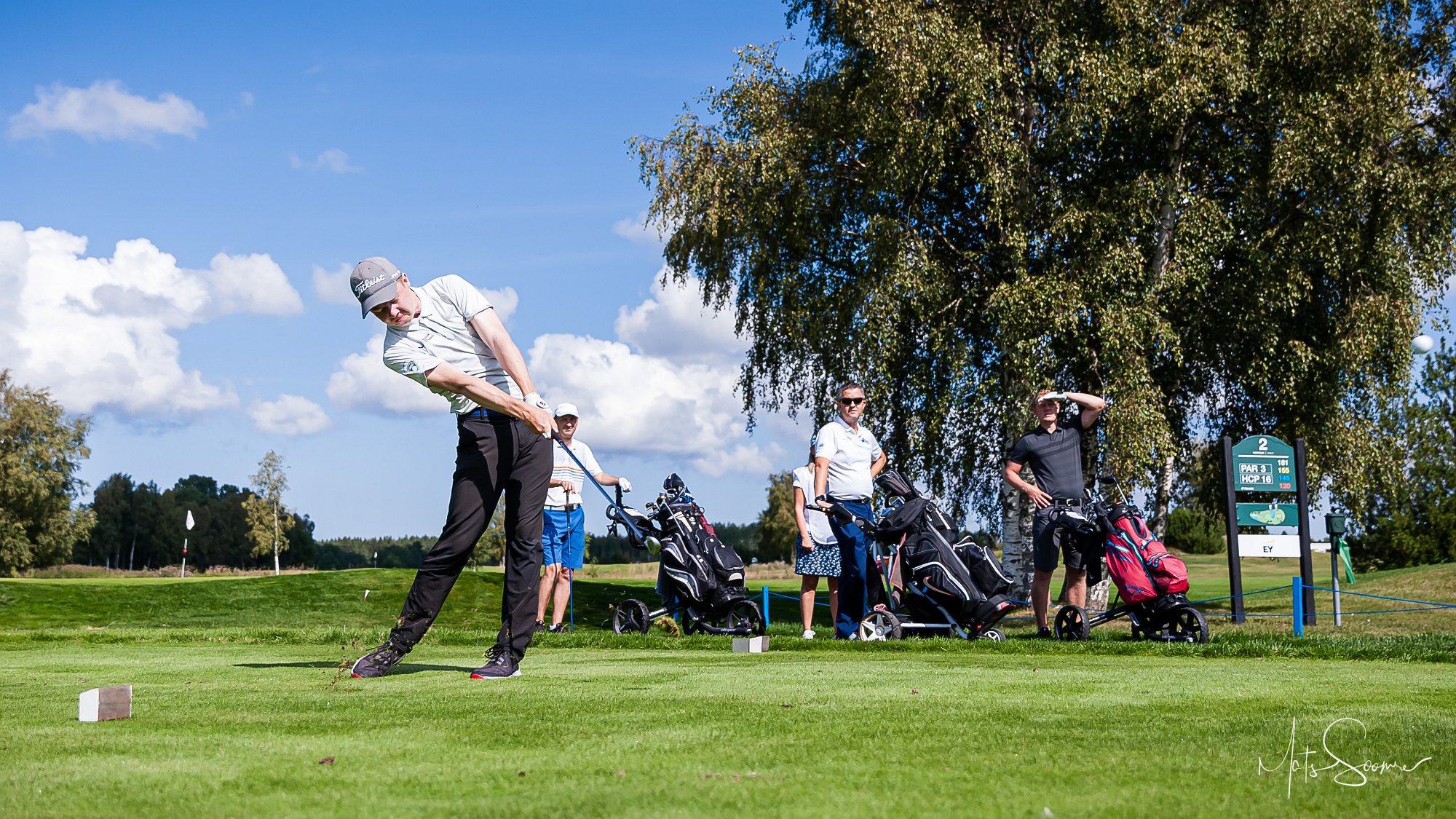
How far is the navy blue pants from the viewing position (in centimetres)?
975

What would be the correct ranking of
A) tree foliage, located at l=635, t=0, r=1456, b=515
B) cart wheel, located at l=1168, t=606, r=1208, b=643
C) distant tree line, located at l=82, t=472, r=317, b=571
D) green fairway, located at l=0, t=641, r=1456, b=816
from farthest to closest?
distant tree line, located at l=82, t=472, r=317, b=571
tree foliage, located at l=635, t=0, r=1456, b=515
cart wheel, located at l=1168, t=606, r=1208, b=643
green fairway, located at l=0, t=641, r=1456, b=816

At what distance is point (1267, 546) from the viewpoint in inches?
543

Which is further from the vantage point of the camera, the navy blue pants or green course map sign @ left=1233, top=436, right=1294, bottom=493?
green course map sign @ left=1233, top=436, right=1294, bottom=493

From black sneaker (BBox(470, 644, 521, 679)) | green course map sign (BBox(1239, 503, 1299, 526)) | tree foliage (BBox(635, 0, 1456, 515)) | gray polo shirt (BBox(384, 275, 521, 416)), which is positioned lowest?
black sneaker (BBox(470, 644, 521, 679))

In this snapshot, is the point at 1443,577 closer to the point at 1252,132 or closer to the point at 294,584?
the point at 1252,132

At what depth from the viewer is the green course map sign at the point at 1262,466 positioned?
1384 cm

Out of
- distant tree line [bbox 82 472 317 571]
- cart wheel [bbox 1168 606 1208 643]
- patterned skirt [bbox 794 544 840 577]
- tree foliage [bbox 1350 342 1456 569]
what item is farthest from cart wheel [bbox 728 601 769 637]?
distant tree line [bbox 82 472 317 571]

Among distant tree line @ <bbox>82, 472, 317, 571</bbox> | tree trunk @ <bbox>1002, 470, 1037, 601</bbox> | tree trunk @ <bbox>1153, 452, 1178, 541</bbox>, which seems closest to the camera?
tree trunk @ <bbox>1153, 452, 1178, 541</bbox>

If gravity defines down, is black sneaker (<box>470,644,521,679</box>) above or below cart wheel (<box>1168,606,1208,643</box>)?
above

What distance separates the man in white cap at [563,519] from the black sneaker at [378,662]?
459 cm

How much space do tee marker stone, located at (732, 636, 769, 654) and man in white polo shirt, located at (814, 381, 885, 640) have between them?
1905 mm

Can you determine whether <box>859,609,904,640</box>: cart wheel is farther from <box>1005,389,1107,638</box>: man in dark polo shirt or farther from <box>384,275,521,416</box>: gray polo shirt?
<box>384,275,521,416</box>: gray polo shirt

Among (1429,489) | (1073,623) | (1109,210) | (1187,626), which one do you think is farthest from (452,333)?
(1429,489)

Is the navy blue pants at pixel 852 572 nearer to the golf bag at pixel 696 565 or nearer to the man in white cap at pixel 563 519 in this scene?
the golf bag at pixel 696 565
